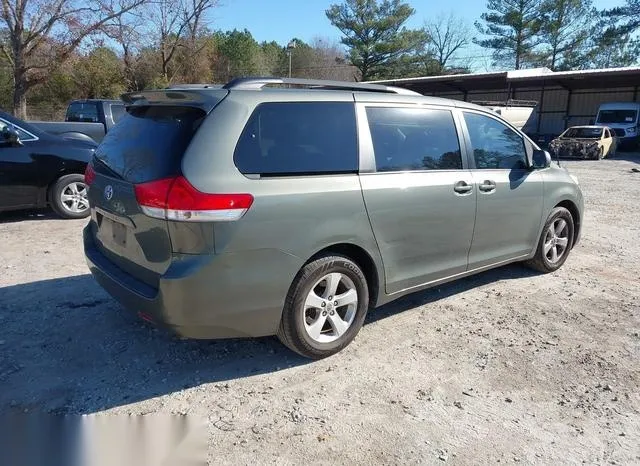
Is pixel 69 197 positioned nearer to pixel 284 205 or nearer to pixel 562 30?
pixel 284 205

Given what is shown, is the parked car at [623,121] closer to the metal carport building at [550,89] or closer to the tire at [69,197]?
the metal carport building at [550,89]

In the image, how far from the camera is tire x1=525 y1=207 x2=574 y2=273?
534cm

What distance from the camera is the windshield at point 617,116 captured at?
27.3 metres

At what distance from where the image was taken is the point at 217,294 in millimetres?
2961

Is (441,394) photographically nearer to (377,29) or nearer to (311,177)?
(311,177)

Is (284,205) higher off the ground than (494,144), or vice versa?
(494,144)

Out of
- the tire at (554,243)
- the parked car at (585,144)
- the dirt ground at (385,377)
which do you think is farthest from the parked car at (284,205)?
the parked car at (585,144)

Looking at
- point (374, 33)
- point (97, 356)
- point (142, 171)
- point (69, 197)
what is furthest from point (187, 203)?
point (374, 33)

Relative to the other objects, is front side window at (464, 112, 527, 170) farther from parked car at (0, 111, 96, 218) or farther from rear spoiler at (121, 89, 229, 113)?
parked car at (0, 111, 96, 218)

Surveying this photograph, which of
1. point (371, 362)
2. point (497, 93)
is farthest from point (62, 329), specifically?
point (497, 93)

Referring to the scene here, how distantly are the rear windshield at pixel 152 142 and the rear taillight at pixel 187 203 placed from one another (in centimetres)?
8

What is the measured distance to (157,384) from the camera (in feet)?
10.7

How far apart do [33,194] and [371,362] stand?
6.04 m

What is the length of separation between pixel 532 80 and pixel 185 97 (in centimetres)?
3354
